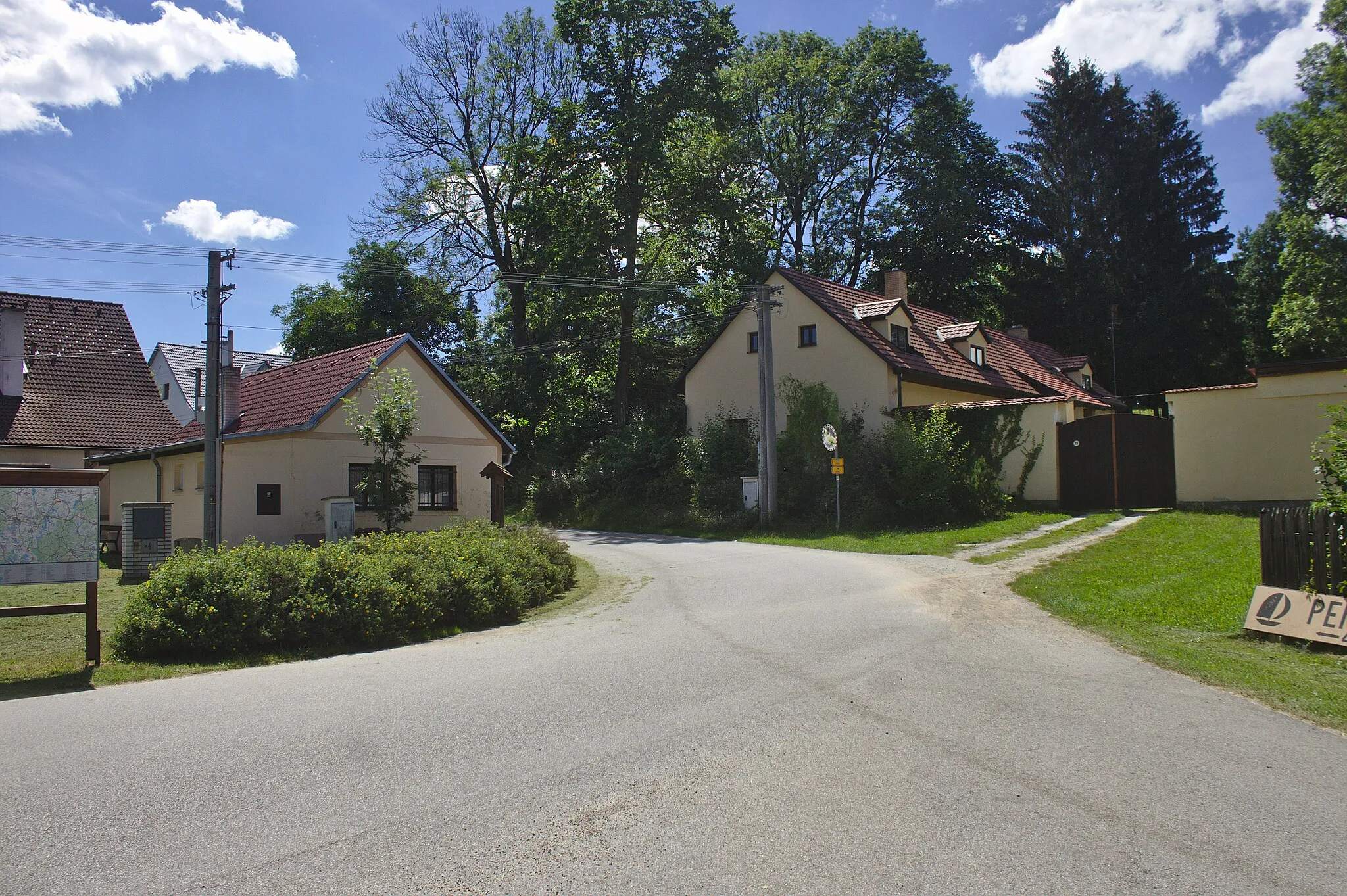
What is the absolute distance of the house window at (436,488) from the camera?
2448 centimetres

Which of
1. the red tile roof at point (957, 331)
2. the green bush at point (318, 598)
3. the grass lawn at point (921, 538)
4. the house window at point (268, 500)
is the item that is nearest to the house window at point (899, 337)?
the red tile roof at point (957, 331)

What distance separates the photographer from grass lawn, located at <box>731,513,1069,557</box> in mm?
19250

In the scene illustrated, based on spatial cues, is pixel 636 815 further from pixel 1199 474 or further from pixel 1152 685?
pixel 1199 474

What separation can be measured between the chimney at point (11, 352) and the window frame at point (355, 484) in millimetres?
13885

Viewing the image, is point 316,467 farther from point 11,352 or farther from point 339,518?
point 11,352

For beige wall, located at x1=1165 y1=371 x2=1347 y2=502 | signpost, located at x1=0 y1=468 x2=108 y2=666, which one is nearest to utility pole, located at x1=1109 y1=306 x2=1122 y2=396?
beige wall, located at x1=1165 y1=371 x2=1347 y2=502

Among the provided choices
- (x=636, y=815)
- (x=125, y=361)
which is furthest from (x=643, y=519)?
(x=636, y=815)

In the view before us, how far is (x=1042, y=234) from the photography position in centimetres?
4512

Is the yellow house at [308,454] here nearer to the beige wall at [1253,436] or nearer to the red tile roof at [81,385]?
the red tile roof at [81,385]

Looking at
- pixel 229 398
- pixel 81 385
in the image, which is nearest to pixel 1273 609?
pixel 229 398

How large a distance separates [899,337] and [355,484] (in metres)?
18.7

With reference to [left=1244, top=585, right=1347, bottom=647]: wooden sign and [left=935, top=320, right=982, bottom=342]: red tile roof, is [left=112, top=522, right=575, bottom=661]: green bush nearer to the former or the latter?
[left=1244, top=585, right=1347, bottom=647]: wooden sign

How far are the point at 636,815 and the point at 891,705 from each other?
2.96 m

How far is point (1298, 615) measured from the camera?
30.8ft
